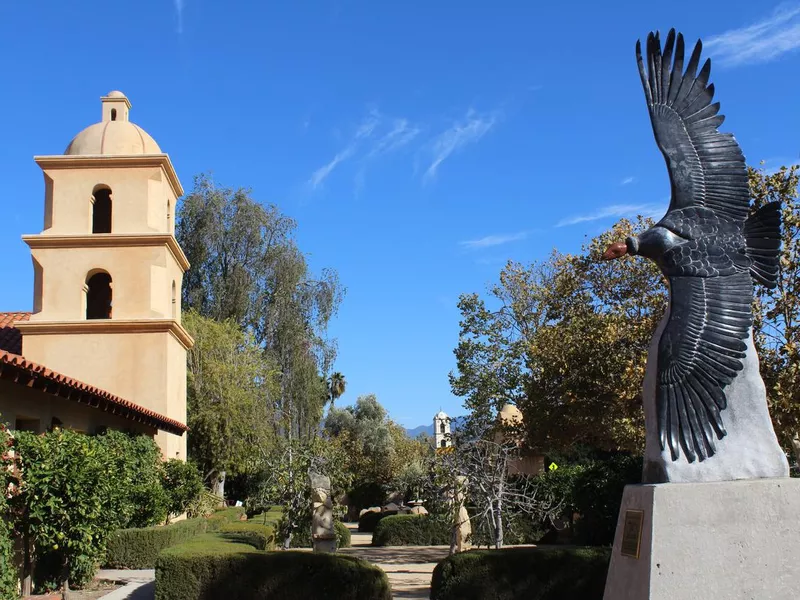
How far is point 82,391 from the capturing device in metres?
13.9

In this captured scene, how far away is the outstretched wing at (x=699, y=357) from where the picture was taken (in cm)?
775

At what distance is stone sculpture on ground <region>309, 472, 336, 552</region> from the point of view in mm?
17156

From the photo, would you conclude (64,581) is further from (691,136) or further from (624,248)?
(691,136)

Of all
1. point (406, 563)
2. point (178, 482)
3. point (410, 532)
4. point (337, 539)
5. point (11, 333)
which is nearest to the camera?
point (178, 482)

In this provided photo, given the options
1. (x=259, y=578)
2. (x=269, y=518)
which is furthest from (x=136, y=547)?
(x=269, y=518)

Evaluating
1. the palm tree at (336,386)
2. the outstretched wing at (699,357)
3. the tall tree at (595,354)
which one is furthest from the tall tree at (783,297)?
the palm tree at (336,386)

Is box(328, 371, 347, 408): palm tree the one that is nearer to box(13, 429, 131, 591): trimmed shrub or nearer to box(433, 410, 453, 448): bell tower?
box(433, 410, 453, 448): bell tower

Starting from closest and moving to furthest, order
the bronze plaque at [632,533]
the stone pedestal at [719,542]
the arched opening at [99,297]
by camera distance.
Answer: the stone pedestal at [719,542] < the bronze plaque at [632,533] < the arched opening at [99,297]

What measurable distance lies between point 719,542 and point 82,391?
1033 centimetres

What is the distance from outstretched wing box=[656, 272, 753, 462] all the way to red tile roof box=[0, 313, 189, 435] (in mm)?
7866

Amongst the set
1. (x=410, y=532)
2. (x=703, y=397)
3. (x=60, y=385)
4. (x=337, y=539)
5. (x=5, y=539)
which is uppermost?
(x=60, y=385)

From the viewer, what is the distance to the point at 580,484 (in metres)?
16.6

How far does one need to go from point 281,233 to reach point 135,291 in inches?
609

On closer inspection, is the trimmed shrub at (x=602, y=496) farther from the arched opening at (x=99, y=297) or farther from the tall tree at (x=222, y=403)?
the tall tree at (x=222, y=403)
